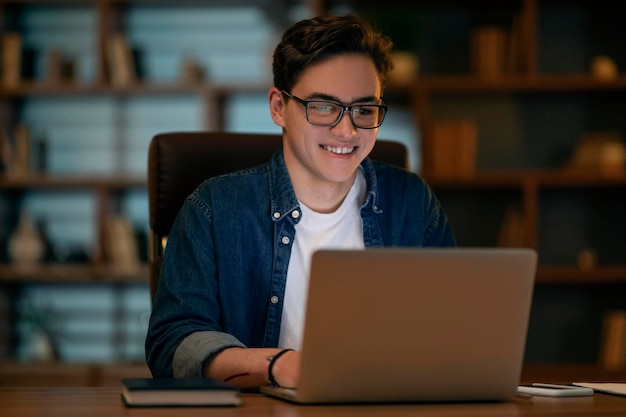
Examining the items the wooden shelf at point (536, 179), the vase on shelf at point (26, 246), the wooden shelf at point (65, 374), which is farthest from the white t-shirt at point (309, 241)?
the vase on shelf at point (26, 246)

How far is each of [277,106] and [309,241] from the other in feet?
0.95

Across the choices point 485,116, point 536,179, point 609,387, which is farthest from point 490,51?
point 609,387

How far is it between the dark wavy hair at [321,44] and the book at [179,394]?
0.82 metres

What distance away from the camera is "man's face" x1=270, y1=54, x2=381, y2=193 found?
1956mm

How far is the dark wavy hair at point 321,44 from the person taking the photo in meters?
1.97

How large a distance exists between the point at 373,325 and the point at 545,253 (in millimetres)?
3371

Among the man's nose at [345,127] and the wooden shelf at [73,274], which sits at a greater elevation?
the man's nose at [345,127]

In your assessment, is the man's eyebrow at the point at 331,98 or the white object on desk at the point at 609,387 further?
the man's eyebrow at the point at 331,98

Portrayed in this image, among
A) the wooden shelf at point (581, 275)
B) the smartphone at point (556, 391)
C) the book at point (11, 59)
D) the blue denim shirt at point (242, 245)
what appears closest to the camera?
the smartphone at point (556, 391)

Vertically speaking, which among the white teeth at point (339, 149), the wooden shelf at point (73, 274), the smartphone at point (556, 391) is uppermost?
the white teeth at point (339, 149)

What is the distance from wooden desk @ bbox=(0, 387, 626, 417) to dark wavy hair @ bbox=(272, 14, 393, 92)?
75cm

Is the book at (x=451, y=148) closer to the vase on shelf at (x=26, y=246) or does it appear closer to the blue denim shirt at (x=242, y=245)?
the vase on shelf at (x=26, y=246)

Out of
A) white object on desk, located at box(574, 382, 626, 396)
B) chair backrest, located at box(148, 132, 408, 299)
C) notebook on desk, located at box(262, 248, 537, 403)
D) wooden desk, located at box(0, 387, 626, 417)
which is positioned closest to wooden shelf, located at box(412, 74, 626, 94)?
chair backrest, located at box(148, 132, 408, 299)

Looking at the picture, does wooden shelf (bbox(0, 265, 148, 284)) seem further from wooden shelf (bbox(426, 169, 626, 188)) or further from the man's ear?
the man's ear
